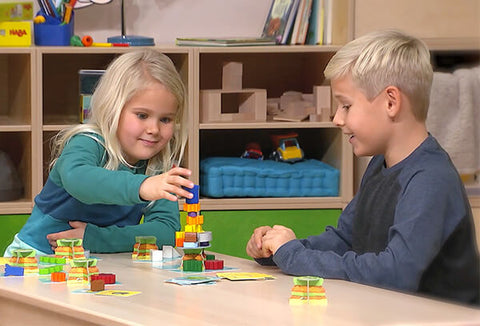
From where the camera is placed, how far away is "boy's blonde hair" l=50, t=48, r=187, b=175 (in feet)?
6.45

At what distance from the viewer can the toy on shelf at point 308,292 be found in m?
1.33

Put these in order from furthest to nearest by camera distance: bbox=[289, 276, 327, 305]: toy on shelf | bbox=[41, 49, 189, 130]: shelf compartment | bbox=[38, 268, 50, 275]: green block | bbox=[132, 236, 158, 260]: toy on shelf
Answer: bbox=[41, 49, 189, 130]: shelf compartment, bbox=[132, 236, 158, 260]: toy on shelf, bbox=[38, 268, 50, 275]: green block, bbox=[289, 276, 327, 305]: toy on shelf

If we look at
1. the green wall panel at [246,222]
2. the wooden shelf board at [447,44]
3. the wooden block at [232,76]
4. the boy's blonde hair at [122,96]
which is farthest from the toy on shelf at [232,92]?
the boy's blonde hair at [122,96]

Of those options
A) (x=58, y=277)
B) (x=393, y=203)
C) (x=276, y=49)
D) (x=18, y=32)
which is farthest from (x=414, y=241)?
(x=18, y=32)

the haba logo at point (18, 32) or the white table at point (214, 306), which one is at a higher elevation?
the haba logo at point (18, 32)

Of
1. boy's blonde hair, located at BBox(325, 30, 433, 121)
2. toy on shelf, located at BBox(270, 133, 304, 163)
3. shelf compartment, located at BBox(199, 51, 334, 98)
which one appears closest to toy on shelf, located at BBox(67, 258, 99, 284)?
boy's blonde hair, located at BBox(325, 30, 433, 121)

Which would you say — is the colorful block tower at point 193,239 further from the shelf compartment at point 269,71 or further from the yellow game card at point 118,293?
the shelf compartment at point 269,71

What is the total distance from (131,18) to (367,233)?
7.58 feet

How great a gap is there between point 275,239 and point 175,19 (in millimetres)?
2318

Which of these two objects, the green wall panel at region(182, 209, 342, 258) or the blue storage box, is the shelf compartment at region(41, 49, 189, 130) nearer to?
the blue storage box

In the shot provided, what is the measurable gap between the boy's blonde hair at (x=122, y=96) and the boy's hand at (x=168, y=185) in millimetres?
283

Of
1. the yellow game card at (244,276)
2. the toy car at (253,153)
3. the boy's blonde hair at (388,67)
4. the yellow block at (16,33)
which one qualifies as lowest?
the yellow game card at (244,276)

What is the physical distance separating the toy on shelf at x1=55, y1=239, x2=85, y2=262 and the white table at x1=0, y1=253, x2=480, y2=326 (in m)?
0.16

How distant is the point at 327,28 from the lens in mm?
3553
